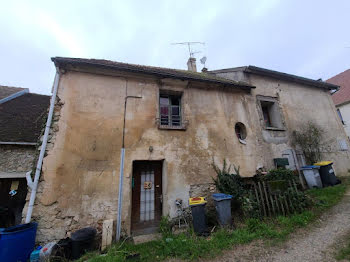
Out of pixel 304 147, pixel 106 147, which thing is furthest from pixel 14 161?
pixel 304 147

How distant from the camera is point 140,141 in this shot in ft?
16.8

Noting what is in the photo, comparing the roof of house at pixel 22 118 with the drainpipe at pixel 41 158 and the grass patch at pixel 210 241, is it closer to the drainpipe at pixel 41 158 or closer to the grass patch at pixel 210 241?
the drainpipe at pixel 41 158

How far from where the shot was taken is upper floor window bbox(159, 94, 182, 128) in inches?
234

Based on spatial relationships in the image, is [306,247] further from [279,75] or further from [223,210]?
[279,75]

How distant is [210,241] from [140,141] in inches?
138

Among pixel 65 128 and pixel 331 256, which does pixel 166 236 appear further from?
pixel 65 128

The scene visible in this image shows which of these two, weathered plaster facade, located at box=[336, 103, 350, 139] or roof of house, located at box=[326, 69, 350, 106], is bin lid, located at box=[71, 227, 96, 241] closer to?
weathered plaster facade, located at box=[336, 103, 350, 139]

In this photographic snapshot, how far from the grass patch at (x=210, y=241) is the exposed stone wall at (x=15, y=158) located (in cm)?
496

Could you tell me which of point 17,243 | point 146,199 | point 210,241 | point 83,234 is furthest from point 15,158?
point 210,241

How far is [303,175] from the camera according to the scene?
671cm

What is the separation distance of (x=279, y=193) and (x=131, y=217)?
16.1ft

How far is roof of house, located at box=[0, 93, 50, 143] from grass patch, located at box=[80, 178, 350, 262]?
16.9 ft

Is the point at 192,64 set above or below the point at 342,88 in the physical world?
above

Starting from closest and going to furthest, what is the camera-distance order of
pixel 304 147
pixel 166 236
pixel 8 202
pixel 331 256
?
pixel 331 256 < pixel 166 236 < pixel 8 202 < pixel 304 147
